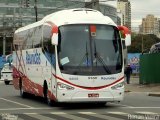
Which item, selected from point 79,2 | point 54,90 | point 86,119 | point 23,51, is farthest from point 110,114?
point 79,2

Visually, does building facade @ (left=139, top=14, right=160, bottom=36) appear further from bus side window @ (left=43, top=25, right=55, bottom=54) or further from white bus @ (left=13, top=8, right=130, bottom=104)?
white bus @ (left=13, top=8, right=130, bottom=104)

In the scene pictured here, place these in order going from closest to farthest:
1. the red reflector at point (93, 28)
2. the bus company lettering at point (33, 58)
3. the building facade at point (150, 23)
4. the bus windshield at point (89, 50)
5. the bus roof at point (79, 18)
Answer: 1. the bus windshield at point (89, 50)
2. the red reflector at point (93, 28)
3. the bus roof at point (79, 18)
4. the bus company lettering at point (33, 58)
5. the building facade at point (150, 23)

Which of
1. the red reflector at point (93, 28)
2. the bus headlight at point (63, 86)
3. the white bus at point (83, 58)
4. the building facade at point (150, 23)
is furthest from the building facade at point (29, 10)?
the bus headlight at point (63, 86)

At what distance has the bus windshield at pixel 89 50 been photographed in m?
19.1

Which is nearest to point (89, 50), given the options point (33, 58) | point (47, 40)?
point (47, 40)

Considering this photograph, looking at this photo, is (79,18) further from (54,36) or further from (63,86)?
(63,86)

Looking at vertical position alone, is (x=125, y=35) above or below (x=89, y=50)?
above

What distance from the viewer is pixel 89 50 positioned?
1938cm

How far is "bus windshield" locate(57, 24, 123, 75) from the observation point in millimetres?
19141

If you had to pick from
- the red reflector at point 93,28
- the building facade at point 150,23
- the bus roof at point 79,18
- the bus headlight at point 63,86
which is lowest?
the bus headlight at point 63,86

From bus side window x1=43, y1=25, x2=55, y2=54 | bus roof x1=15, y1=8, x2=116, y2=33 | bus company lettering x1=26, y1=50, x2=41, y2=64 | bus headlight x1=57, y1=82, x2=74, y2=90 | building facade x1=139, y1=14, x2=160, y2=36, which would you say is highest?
building facade x1=139, y1=14, x2=160, y2=36

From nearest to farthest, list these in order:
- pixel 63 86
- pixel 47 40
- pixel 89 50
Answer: pixel 63 86, pixel 89 50, pixel 47 40

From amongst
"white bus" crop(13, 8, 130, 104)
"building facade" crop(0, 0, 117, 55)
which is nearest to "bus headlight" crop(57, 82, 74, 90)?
"white bus" crop(13, 8, 130, 104)

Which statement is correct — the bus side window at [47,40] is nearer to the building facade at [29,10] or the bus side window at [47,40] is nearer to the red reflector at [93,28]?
the red reflector at [93,28]
